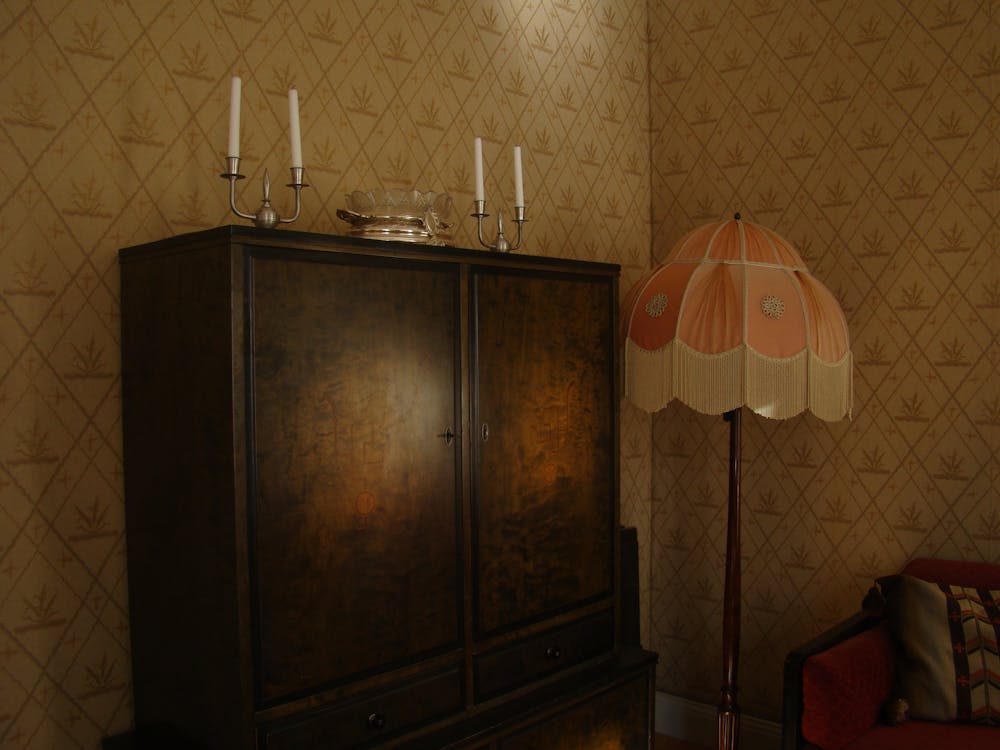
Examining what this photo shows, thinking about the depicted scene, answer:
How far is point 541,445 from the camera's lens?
2.37m

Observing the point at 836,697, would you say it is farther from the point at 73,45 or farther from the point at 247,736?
the point at 73,45

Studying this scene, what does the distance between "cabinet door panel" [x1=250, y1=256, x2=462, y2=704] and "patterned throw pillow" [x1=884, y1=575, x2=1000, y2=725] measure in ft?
4.08

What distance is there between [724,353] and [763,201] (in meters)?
1.05

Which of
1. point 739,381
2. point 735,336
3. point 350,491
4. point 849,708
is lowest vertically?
point 849,708

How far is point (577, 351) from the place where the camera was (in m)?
2.47

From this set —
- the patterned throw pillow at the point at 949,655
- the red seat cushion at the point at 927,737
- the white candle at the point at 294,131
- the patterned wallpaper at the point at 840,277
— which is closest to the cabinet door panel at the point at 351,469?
the white candle at the point at 294,131

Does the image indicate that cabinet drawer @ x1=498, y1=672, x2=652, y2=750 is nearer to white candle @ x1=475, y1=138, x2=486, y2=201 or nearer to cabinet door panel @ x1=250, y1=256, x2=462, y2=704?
cabinet door panel @ x1=250, y1=256, x2=462, y2=704

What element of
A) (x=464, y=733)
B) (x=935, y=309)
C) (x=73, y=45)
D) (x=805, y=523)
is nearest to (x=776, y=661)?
(x=805, y=523)

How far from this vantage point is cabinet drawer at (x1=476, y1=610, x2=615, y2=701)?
2232 millimetres

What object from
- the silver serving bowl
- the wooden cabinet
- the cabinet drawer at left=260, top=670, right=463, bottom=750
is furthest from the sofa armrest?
the silver serving bowl

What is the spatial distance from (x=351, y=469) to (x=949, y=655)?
1.66 metres

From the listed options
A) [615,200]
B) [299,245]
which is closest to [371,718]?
[299,245]

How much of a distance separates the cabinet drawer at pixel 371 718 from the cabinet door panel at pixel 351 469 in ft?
0.23

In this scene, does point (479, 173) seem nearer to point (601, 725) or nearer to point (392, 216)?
point (392, 216)
